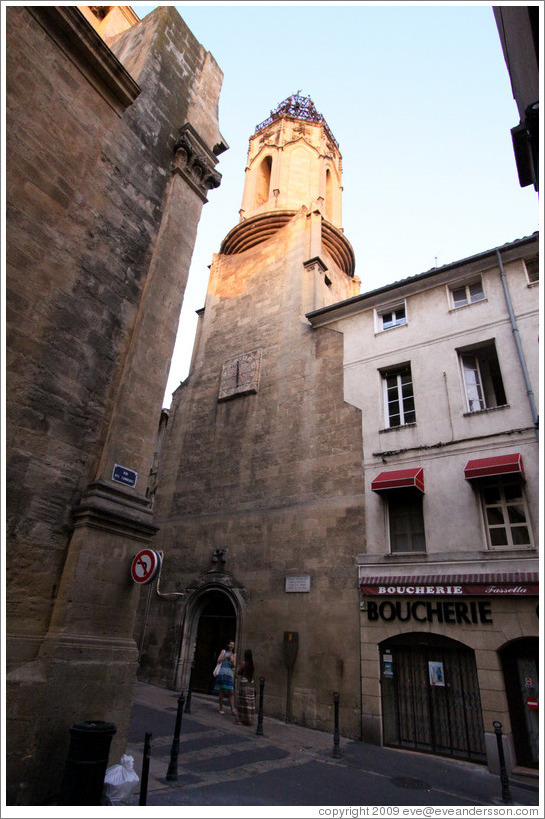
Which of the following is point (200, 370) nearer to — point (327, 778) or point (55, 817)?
point (327, 778)

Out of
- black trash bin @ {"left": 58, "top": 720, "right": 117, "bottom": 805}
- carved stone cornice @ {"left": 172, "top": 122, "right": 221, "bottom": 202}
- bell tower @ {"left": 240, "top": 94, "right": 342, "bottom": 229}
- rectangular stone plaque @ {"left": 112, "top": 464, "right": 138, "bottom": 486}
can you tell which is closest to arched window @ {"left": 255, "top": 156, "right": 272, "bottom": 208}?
bell tower @ {"left": 240, "top": 94, "right": 342, "bottom": 229}

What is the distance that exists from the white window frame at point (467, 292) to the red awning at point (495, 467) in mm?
4930

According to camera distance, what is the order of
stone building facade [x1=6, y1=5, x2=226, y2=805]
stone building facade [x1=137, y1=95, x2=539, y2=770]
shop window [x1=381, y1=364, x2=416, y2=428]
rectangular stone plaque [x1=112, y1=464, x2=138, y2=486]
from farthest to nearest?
shop window [x1=381, y1=364, x2=416, y2=428], stone building facade [x1=137, y1=95, x2=539, y2=770], rectangular stone plaque [x1=112, y1=464, x2=138, y2=486], stone building facade [x1=6, y1=5, x2=226, y2=805]

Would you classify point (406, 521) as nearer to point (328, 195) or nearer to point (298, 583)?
point (298, 583)

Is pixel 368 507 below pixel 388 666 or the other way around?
the other way around

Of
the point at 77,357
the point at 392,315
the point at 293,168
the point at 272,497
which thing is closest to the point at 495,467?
the point at 392,315

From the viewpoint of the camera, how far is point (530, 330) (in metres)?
12.2

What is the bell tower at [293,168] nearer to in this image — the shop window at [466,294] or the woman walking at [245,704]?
the shop window at [466,294]

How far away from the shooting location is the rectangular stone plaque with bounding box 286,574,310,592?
13336 millimetres

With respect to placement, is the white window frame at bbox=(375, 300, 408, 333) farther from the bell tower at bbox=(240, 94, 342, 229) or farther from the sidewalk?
the sidewalk

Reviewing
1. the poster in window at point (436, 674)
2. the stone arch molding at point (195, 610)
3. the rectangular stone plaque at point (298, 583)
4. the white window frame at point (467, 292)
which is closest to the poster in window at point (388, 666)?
the poster in window at point (436, 674)

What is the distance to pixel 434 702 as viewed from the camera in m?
10.7

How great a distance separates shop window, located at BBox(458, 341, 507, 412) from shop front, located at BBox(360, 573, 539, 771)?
4637mm

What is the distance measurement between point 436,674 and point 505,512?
13.6 ft
